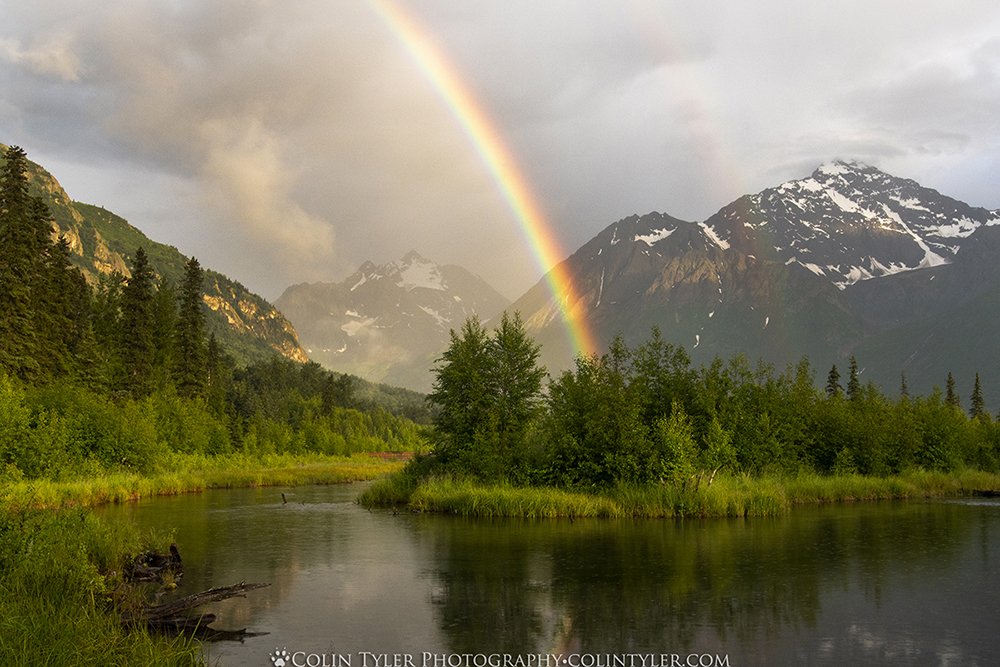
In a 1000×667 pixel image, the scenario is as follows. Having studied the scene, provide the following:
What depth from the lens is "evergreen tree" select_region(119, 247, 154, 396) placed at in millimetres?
101438

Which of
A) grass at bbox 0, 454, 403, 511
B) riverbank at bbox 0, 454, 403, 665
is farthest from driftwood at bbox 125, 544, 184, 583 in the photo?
grass at bbox 0, 454, 403, 511

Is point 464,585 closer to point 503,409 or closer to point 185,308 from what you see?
point 503,409

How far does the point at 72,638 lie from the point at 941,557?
3392cm

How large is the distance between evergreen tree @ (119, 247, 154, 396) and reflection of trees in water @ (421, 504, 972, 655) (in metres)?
67.0

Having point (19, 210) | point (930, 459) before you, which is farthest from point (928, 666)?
point (19, 210)

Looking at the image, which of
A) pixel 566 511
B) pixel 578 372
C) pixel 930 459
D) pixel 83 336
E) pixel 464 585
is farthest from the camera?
pixel 83 336

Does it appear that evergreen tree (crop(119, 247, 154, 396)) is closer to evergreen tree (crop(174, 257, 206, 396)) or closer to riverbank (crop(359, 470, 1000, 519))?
evergreen tree (crop(174, 257, 206, 396))

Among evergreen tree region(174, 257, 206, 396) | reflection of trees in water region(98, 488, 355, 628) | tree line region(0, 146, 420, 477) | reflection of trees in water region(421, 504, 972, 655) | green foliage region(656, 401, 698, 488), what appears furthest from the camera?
evergreen tree region(174, 257, 206, 396)

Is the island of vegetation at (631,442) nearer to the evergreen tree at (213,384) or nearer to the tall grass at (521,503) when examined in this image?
the tall grass at (521,503)

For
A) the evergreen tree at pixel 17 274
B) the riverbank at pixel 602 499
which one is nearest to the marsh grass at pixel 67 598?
the riverbank at pixel 602 499

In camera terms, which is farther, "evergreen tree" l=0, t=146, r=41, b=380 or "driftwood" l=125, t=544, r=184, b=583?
"evergreen tree" l=0, t=146, r=41, b=380

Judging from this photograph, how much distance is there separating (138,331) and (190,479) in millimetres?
33822

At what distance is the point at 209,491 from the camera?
76.7m

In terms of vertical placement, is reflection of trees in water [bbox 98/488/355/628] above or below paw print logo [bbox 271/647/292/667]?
above
